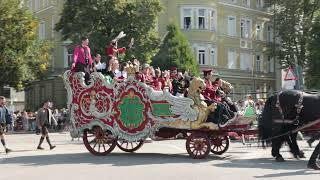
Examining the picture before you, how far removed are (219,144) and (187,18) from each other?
38.2m

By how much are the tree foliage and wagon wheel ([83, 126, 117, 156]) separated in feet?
130

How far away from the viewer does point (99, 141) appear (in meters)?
16.9

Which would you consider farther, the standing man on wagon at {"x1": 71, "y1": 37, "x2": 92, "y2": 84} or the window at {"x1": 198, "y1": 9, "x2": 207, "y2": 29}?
the window at {"x1": 198, "y1": 9, "x2": 207, "y2": 29}

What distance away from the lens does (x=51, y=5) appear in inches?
2190

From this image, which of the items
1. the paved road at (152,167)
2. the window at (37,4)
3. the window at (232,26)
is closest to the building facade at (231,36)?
the window at (232,26)

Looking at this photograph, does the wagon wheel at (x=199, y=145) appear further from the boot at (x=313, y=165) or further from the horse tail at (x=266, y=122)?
the boot at (x=313, y=165)

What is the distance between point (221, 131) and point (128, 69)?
3.16 m

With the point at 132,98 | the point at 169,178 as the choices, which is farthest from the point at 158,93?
the point at 169,178

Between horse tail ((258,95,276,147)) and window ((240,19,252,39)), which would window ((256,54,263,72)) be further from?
horse tail ((258,95,276,147))

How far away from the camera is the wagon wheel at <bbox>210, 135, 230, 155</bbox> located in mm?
16594

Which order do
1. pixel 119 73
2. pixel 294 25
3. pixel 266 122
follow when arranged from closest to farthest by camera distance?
pixel 266 122 < pixel 119 73 < pixel 294 25

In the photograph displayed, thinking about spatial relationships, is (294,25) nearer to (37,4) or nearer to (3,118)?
(37,4)

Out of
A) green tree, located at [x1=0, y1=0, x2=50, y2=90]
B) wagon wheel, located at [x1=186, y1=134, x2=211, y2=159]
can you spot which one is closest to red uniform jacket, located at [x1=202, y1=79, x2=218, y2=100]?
wagon wheel, located at [x1=186, y1=134, x2=211, y2=159]

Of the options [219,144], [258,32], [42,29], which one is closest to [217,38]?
[258,32]
